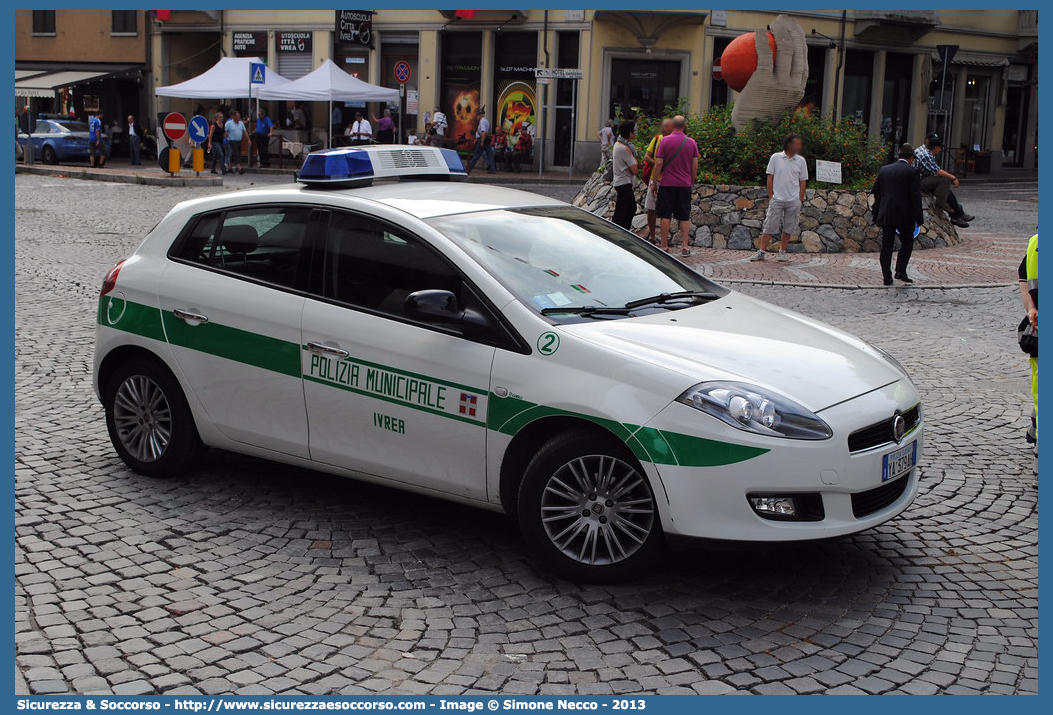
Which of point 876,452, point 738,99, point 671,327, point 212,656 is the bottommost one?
point 212,656

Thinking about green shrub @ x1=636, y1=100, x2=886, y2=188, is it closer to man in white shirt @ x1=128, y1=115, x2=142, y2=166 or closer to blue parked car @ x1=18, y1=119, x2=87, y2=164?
man in white shirt @ x1=128, y1=115, x2=142, y2=166

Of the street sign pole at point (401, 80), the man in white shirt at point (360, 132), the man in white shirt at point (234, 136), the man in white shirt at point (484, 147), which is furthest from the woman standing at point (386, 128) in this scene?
the man in white shirt at point (234, 136)

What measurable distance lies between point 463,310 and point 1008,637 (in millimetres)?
2412

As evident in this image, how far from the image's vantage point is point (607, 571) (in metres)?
4.67

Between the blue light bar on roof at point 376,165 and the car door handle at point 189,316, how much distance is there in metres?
0.84

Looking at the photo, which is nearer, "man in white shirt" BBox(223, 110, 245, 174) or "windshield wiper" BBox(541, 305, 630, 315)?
"windshield wiper" BBox(541, 305, 630, 315)

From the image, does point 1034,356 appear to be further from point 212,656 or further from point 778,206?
point 778,206

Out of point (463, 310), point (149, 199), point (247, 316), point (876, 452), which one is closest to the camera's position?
point (876, 452)

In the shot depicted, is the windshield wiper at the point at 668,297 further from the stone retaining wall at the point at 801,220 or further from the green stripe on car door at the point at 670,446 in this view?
the stone retaining wall at the point at 801,220

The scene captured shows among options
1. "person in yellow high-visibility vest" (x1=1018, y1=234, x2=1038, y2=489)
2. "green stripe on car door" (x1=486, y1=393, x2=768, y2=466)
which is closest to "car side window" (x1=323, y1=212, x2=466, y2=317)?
"green stripe on car door" (x1=486, y1=393, x2=768, y2=466)

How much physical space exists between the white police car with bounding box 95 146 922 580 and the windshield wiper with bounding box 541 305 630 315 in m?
0.02

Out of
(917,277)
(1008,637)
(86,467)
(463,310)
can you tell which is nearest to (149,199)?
(917,277)

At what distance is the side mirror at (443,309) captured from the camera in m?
4.84

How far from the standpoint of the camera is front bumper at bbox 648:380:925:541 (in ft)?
14.3
